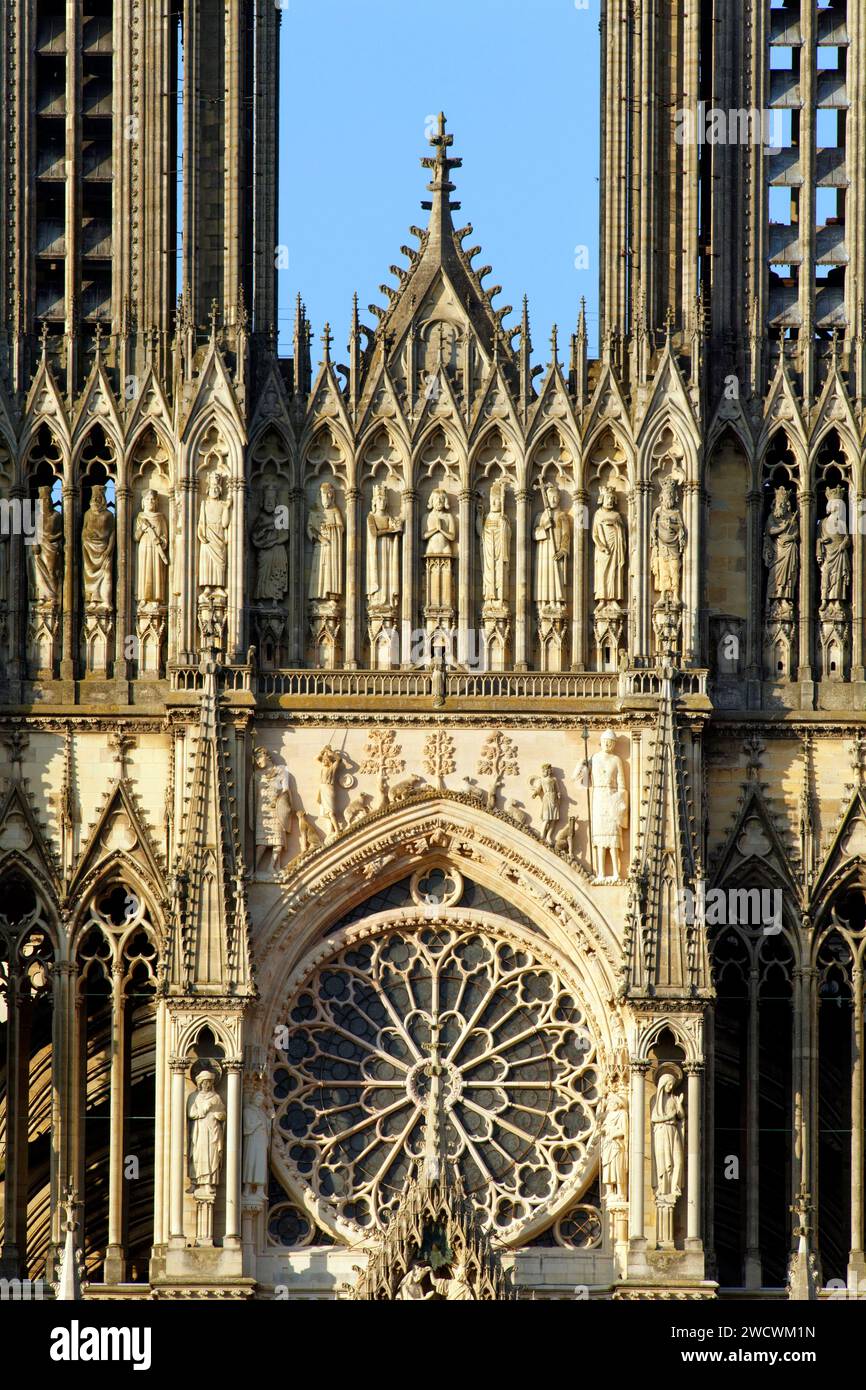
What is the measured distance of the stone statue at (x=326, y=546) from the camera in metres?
46.1

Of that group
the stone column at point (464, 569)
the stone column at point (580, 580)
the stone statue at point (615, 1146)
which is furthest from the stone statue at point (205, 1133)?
the stone column at point (580, 580)

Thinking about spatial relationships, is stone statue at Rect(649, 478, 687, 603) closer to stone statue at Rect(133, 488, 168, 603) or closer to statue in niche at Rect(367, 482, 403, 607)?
statue in niche at Rect(367, 482, 403, 607)

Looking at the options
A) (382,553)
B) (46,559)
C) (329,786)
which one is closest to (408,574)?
(382,553)

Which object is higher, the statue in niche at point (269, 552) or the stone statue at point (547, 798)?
the statue in niche at point (269, 552)

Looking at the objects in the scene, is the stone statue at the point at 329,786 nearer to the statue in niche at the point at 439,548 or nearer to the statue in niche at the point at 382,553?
the statue in niche at the point at 382,553

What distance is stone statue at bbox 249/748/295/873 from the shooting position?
4528 centimetres

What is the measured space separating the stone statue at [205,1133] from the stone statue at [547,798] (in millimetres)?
4205

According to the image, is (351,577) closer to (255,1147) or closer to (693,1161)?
(255,1147)

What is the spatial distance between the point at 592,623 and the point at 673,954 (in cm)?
366

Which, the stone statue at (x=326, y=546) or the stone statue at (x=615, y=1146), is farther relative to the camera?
the stone statue at (x=326, y=546)

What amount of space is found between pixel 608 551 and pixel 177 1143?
7497 mm

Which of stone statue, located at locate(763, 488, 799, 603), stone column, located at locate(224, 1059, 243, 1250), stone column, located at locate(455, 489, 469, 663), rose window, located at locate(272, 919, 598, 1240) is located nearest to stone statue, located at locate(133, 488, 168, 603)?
stone column, located at locate(455, 489, 469, 663)

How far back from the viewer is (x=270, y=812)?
45.3 meters
